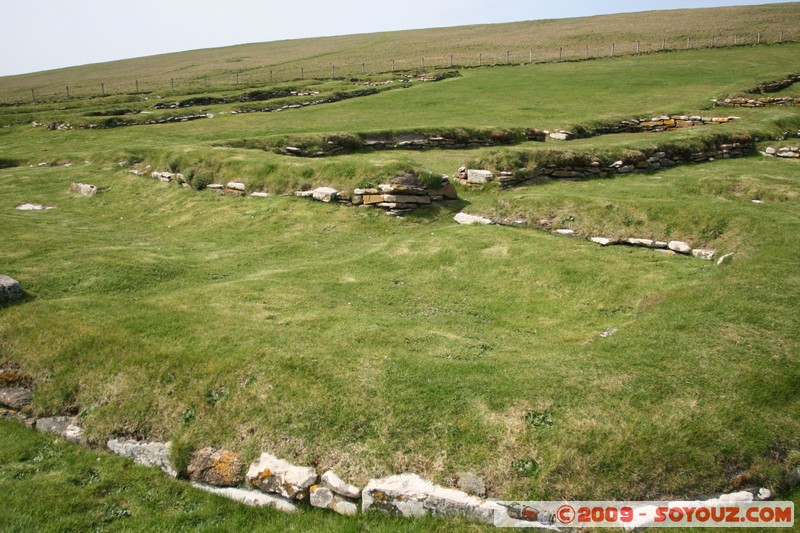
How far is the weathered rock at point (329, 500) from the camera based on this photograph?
7.35 metres

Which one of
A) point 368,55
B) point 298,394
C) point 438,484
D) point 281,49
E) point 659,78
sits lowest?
point 438,484

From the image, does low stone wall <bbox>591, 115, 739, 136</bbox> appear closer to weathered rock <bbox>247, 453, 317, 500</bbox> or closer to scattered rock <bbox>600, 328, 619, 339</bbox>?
scattered rock <bbox>600, 328, 619, 339</bbox>

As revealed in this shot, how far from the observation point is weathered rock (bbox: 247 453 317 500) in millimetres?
7574

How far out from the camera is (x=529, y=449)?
7.73m

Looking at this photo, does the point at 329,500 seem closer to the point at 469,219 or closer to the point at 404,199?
the point at 469,219

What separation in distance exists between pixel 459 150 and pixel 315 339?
2158 cm

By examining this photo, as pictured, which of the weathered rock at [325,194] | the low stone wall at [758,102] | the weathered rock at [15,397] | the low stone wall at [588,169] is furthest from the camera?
the low stone wall at [758,102]

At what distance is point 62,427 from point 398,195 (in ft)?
45.2

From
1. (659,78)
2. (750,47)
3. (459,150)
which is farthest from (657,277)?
(750,47)

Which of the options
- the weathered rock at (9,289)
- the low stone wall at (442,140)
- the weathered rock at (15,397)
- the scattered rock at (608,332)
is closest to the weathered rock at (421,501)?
the scattered rock at (608,332)

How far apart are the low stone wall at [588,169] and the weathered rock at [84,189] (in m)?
17.4

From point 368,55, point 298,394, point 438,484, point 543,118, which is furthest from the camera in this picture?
point 368,55

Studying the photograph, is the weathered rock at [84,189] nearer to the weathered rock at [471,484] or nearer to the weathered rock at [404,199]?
the weathered rock at [404,199]

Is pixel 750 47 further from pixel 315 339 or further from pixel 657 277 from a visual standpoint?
pixel 315 339
